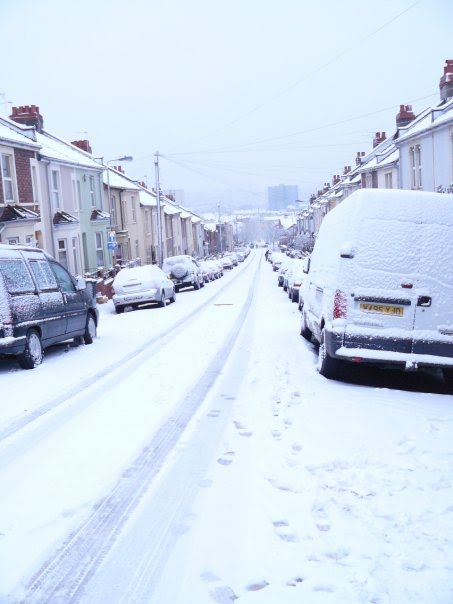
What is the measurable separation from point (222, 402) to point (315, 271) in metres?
4.05

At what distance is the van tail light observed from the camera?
305 inches

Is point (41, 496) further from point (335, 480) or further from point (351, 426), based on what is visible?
point (351, 426)

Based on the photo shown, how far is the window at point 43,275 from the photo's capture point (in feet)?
35.7

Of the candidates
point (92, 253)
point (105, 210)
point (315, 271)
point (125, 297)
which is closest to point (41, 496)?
point (315, 271)

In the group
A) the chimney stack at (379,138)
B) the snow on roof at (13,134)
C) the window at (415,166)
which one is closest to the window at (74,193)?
the snow on roof at (13,134)

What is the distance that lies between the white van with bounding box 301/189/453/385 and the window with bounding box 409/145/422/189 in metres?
22.8

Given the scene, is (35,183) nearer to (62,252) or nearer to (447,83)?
(62,252)

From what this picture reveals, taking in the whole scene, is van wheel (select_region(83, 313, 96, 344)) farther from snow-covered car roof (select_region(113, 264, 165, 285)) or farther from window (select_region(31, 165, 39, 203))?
window (select_region(31, 165, 39, 203))

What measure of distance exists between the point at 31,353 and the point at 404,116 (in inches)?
1370

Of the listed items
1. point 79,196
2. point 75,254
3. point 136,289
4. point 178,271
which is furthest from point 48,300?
point 79,196

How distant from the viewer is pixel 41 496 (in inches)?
179

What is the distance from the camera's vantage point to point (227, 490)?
460cm

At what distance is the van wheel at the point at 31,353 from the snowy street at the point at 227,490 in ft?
3.76

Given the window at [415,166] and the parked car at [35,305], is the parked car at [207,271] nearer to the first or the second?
the window at [415,166]
